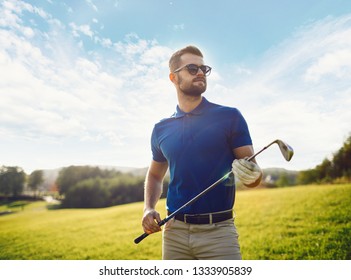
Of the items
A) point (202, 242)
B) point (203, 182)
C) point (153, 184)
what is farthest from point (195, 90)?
point (202, 242)

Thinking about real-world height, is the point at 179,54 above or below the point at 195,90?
above

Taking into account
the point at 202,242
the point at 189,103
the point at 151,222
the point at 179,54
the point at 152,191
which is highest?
the point at 179,54

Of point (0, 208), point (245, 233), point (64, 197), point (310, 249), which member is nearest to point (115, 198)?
point (64, 197)

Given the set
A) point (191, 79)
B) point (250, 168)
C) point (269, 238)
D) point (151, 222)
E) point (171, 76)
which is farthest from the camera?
point (269, 238)

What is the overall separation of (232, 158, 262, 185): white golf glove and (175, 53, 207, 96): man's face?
47.0 inches

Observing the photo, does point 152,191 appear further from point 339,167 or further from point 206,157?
point 339,167

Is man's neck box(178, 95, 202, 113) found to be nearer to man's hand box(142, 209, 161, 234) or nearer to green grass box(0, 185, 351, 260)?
man's hand box(142, 209, 161, 234)

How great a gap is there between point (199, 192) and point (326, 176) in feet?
80.8

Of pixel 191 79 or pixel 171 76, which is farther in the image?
pixel 171 76

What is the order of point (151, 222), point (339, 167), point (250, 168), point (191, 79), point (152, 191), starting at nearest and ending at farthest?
point (250, 168), point (151, 222), point (191, 79), point (152, 191), point (339, 167)

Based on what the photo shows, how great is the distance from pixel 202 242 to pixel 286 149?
1108 millimetres

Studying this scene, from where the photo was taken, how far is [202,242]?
266 cm

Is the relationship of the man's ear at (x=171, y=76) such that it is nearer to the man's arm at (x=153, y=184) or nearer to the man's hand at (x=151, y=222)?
the man's arm at (x=153, y=184)
